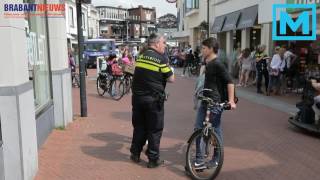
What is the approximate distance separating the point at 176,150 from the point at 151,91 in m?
1.59

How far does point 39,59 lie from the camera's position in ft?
25.8

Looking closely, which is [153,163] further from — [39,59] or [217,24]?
[217,24]

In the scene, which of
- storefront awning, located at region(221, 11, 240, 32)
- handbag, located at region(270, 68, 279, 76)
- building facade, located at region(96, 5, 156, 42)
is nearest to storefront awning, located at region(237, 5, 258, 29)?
storefront awning, located at region(221, 11, 240, 32)

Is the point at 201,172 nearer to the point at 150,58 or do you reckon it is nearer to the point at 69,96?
the point at 150,58

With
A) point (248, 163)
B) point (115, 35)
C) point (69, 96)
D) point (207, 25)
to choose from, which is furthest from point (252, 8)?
point (115, 35)

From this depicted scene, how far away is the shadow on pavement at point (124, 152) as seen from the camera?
20.4 feet

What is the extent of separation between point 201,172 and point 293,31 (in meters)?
10.4

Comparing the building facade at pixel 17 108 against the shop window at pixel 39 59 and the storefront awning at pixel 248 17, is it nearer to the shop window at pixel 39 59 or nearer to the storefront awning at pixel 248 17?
the shop window at pixel 39 59

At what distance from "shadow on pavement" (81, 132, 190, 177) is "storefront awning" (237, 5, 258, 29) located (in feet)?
41.9

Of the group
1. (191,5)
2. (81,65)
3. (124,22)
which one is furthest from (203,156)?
(124,22)

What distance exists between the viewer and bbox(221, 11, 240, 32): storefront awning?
2245 centimetres

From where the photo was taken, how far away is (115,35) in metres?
117

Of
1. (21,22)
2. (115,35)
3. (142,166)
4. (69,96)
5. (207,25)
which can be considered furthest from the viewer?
(115,35)

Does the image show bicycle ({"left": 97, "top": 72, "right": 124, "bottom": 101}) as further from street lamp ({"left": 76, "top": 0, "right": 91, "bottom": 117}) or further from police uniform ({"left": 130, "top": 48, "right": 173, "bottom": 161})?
police uniform ({"left": 130, "top": 48, "right": 173, "bottom": 161})
